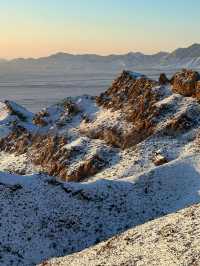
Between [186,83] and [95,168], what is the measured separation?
670 inches

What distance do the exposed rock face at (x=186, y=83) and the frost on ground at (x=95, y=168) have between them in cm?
20

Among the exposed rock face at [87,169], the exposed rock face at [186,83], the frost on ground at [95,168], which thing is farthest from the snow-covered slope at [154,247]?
the exposed rock face at [186,83]

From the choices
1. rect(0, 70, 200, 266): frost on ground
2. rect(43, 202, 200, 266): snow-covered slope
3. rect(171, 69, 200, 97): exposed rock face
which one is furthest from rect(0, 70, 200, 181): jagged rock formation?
rect(43, 202, 200, 266): snow-covered slope

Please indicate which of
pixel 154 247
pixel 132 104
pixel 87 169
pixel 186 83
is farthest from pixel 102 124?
pixel 154 247

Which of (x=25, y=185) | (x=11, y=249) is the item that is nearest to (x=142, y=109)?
(x=25, y=185)

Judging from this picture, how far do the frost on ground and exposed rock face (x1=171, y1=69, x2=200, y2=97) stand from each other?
7.9 inches

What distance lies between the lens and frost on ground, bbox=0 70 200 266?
1412 inches

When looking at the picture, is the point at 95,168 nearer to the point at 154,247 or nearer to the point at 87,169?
the point at 87,169

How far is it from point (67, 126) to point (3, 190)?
95.7 ft

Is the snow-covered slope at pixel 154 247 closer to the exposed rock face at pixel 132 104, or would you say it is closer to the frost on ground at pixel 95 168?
the frost on ground at pixel 95 168

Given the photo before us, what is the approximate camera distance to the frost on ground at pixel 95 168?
3588cm

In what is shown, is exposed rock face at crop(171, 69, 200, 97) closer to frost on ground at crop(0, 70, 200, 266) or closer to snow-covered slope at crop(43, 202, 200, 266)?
frost on ground at crop(0, 70, 200, 266)

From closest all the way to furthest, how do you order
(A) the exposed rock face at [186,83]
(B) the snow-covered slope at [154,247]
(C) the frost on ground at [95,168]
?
(B) the snow-covered slope at [154,247], (C) the frost on ground at [95,168], (A) the exposed rock face at [186,83]

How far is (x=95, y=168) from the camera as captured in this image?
52.8 m
